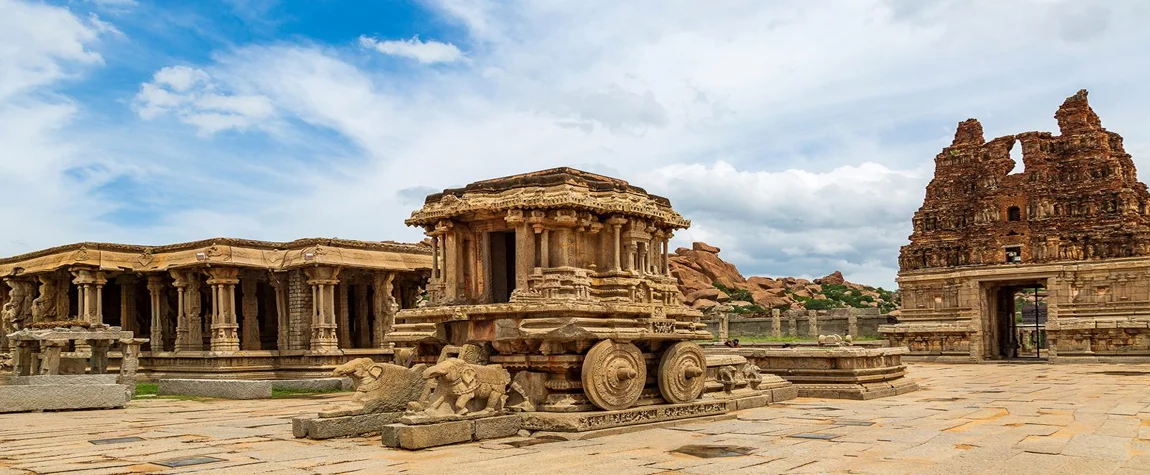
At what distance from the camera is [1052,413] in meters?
12.6

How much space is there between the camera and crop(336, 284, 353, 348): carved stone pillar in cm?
2784

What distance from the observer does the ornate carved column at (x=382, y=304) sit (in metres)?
27.7

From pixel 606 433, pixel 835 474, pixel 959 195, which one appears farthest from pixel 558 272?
pixel 959 195

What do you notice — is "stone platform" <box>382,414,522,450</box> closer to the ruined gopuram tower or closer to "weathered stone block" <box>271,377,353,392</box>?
"weathered stone block" <box>271,377,353,392</box>

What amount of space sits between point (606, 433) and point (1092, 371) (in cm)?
1967

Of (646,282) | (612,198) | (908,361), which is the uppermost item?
(612,198)

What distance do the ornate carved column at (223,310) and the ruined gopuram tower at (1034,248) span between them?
22.8 metres

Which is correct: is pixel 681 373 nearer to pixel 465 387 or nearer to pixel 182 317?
pixel 465 387

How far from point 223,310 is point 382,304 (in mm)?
4424

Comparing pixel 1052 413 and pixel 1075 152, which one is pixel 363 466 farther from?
pixel 1075 152

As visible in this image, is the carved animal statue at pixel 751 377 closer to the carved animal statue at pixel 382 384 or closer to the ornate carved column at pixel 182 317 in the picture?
the carved animal statue at pixel 382 384

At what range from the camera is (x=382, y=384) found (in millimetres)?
10938

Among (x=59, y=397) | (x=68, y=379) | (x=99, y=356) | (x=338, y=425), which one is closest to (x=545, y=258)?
(x=338, y=425)

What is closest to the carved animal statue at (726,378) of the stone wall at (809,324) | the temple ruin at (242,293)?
the temple ruin at (242,293)
